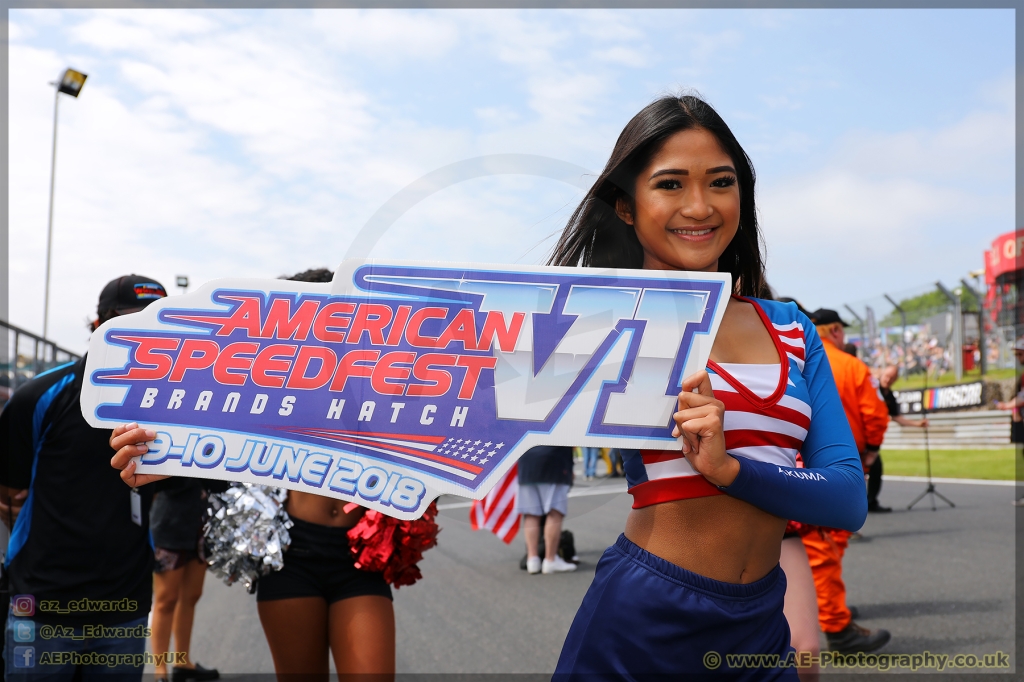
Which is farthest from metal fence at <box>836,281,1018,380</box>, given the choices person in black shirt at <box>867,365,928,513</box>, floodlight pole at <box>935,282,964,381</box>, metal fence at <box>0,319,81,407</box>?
metal fence at <box>0,319,81,407</box>

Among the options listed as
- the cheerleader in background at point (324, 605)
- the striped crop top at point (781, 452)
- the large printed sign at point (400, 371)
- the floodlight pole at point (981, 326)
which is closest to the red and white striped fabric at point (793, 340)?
the striped crop top at point (781, 452)

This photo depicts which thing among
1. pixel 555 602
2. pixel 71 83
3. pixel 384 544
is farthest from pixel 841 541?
pixel 71 83

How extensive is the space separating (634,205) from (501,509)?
817mm

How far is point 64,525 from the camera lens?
3105 millimetres

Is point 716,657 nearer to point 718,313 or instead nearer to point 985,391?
point 718,313

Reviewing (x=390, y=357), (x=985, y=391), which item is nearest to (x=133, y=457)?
(x=390, y=357)

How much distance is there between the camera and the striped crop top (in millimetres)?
1668

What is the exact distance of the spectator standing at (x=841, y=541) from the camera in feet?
16.1

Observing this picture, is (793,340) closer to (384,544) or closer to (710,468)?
(710,468)

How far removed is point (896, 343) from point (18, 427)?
1092 inches

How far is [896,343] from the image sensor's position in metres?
26.6

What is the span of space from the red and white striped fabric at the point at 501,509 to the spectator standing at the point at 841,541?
2.94 m

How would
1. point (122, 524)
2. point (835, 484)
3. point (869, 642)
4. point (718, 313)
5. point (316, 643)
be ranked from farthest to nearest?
1. point (869, 642)
2. point (122, 524)
3. point (316, 643)
4. point (718, 313)
5. point (835, 484)

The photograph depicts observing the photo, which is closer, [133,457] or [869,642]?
[133,457]
